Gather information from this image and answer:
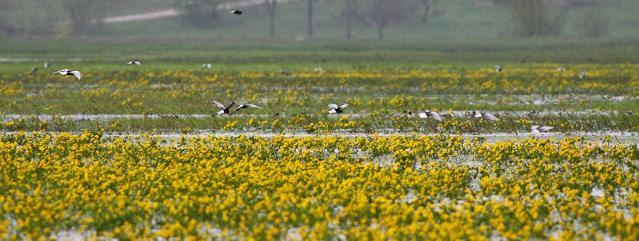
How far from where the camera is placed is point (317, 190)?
709 inches

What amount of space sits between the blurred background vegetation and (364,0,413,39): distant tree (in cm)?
11

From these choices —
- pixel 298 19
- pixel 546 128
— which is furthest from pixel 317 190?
pixel 298 19

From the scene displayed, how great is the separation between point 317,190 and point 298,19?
113516mm

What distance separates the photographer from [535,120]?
31.2m

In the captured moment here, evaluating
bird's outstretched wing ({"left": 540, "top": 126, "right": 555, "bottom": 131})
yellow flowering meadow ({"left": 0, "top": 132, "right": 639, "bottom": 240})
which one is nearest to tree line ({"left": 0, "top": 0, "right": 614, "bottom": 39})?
bird's outstretched wing ({"left": 540, "top": 126, "right": 555, "bottom": 131})

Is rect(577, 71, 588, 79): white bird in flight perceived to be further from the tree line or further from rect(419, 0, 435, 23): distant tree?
rect(419, 0, 435, 23): distant tree

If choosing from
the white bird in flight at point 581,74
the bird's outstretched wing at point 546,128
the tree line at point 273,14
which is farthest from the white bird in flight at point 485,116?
the tree line at point 273,14

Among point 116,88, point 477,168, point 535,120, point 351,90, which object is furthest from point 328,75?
point 477,168

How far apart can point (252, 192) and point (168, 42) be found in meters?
74.6

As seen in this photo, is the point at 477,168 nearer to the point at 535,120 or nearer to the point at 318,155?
the point at 318,155

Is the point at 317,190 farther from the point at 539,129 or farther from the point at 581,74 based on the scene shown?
the point at 581,74

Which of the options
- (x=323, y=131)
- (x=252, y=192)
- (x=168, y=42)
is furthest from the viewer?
(x=168, y=42)

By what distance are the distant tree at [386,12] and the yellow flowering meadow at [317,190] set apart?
99.5m

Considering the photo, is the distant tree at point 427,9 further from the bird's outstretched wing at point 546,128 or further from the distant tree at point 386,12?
the bird's outstretched wing at point 546,128
